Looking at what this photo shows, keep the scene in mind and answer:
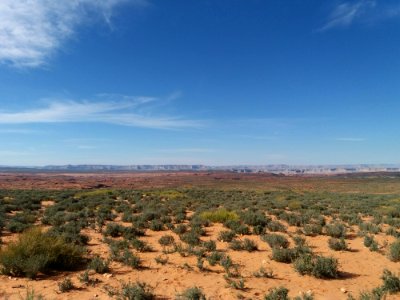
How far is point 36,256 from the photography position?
322 inches

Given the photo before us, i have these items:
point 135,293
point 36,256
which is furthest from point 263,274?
point 36,256

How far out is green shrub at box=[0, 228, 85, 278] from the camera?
8.00m

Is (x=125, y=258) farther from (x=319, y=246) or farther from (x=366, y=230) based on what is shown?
(x=366, y=230)

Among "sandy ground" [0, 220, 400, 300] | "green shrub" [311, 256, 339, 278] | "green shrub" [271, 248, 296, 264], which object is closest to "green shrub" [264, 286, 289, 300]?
"sandy ground" [0, 220, 400, 300]

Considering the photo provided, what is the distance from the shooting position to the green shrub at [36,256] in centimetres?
800

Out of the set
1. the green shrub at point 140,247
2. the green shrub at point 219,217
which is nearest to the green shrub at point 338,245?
the green shrub at point 219,217

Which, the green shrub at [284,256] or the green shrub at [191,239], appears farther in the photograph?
the green shrub at [191,239]

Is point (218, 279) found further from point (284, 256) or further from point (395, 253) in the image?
point (395, 253)

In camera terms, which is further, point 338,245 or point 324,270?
point 338,245

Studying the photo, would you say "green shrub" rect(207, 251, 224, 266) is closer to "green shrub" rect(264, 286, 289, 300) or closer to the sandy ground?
the sandy ground

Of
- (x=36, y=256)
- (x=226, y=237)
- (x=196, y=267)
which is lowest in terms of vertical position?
(x=196, y=267)

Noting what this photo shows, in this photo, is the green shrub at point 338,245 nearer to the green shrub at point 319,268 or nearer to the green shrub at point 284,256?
the green shrub at point 284,256

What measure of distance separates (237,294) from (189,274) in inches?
68.4

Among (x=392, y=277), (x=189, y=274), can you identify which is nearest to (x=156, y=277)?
(x=189, y=274)
